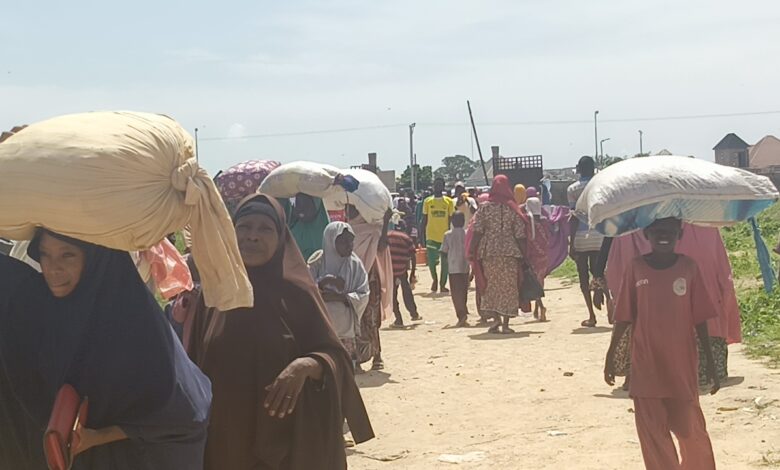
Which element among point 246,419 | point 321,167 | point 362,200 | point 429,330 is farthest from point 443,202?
point 246,419

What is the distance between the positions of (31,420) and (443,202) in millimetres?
17595

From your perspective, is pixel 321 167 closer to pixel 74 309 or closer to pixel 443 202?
pixel 74 309

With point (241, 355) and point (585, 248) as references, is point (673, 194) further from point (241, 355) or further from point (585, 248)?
point (585, 248)

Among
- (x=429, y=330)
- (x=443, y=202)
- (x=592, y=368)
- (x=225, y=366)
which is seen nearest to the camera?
(x=225, y=366)

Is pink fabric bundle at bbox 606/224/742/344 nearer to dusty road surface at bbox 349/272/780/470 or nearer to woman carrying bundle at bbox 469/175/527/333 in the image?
dusty road surface at bbox 349/272/780/470

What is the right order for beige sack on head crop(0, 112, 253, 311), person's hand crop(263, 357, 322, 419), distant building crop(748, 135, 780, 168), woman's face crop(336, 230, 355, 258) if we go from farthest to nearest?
distant building crop(748, 135, 780, 168), woman's face crop(336, 230, 355, 258), person's hand crop(263, 357, 322, 419), beige sack on head crop(0, 112, 253, 311)

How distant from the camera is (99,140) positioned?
3.56 meters

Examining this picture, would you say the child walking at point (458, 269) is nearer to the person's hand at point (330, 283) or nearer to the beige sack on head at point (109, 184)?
the person's hand at point (330, 283)

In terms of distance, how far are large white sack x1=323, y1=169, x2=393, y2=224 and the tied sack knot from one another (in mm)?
7787

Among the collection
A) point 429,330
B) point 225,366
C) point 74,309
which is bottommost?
point 429,330

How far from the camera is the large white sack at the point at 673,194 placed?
6.49 meters

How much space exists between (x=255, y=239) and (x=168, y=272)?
142cm

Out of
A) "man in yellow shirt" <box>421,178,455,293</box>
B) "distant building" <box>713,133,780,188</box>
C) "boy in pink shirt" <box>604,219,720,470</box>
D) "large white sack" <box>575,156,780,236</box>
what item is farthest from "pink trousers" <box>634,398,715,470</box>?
"distant building" <box>713,133,780,188</box>

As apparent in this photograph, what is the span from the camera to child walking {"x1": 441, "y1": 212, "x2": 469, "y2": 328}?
15.8 meters
